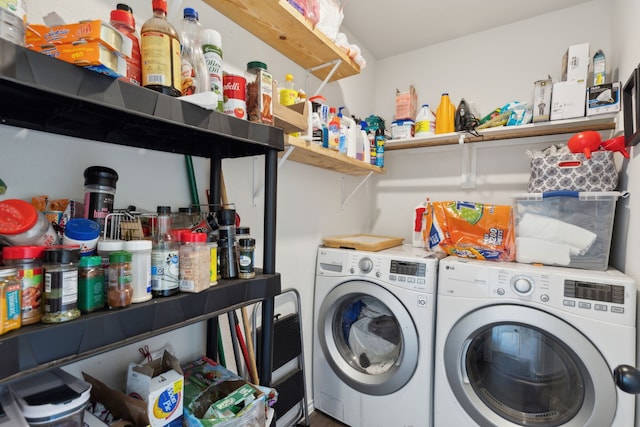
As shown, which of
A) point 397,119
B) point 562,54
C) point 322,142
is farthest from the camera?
point 397,119

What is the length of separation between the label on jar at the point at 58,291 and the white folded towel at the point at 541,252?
1.66 meters

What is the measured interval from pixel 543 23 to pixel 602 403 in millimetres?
2109

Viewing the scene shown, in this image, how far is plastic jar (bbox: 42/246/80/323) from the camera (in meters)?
0.51

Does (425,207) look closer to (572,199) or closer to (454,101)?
(572,199)

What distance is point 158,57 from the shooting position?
64cm

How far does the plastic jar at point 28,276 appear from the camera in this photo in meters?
0.50

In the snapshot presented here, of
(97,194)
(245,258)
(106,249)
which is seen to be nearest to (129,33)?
(97,194)

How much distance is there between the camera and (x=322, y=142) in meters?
1.43

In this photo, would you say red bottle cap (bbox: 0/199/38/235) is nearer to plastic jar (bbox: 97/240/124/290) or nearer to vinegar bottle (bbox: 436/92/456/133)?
plastic jar (bbox: 97/240/124/290)

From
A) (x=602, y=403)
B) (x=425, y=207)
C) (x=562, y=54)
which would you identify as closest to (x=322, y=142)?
(x=425, y=207)

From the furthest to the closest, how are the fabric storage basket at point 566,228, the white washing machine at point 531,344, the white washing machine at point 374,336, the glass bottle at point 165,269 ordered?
1. the white washing machine at point 374,336
2. the fabric storage basket at point 566,228
3. the white washing machine at point 531,344
4. the glass bottle at point 165,269

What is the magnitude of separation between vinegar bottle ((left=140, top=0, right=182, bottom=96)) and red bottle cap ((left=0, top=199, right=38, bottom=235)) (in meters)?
0.34

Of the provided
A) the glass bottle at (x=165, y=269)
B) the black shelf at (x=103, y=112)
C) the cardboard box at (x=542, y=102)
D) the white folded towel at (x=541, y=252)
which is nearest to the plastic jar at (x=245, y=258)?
the glass bottle at (x=165, y=269)

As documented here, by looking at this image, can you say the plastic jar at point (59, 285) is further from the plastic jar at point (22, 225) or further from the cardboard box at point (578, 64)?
the cardboard box at point (578, 64)
